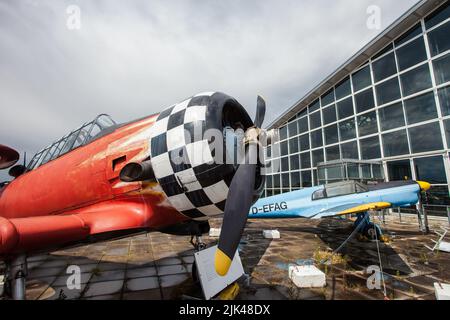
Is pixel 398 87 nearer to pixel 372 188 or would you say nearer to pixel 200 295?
pixel 372 188

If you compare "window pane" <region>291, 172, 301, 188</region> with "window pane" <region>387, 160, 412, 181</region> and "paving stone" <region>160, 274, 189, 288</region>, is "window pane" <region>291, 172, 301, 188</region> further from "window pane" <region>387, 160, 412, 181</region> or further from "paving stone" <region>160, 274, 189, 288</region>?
"paving stone" <region>160, 274, 189, 288</region>

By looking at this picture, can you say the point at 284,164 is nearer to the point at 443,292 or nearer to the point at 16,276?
the point at 443,292

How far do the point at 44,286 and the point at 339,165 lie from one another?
1270 centimetres

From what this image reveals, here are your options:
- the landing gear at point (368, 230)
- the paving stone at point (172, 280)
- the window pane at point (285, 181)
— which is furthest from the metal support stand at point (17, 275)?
the window pane at point (285, 181)

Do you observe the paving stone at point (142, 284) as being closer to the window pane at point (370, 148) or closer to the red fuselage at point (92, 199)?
the red fuselage at point (92, 199)

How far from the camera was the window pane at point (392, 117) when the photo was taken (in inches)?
514

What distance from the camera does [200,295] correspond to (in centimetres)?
354

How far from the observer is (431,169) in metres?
11.6

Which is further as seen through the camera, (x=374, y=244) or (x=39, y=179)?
(x=374, y=244)

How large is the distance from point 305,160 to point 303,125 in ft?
10.6

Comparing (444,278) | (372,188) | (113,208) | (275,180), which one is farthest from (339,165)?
(113,208)

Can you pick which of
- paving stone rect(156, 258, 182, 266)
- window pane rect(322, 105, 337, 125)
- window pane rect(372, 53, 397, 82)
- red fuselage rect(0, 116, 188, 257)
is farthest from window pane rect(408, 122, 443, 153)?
red fuselage rect(0, 116, 188, 257)

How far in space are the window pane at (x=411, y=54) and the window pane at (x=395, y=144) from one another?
3.83 meters

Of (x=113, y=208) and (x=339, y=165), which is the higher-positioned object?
(x=339, y=165)
